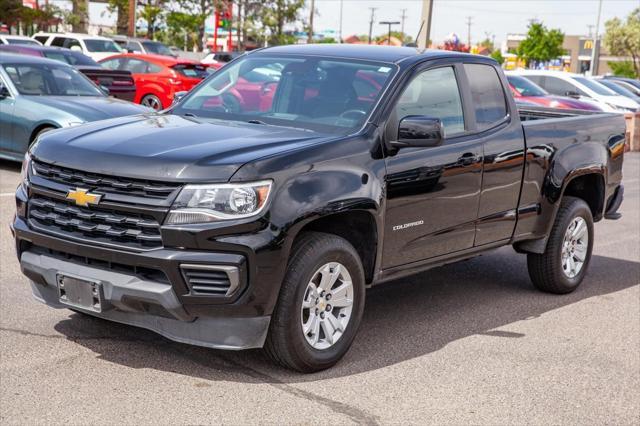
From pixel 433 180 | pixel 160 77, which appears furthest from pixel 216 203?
pixel 160 77

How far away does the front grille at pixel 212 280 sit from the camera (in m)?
4.77

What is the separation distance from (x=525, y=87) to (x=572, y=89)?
2688 mm

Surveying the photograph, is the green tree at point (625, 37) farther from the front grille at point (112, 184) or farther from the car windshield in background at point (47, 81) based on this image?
the front grille at point (112, 184)

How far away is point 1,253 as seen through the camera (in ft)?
25.8

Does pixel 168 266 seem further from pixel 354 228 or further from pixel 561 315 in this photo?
pixel 561 315

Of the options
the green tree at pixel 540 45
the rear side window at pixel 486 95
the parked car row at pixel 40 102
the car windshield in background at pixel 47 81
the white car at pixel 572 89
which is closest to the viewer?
the rear side window at pixel 486 95

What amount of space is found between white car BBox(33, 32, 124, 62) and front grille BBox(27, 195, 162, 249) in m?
27.6

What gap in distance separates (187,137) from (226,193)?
654 mm

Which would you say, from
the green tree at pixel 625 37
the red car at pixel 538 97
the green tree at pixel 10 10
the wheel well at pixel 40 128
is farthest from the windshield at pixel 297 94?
the green tree at pixel 625 37

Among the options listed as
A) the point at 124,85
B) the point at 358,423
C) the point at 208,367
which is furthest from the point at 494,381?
the point at 124,85

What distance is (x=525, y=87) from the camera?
78.2 feet

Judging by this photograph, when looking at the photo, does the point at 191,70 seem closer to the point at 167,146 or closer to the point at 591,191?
the point at 591,191

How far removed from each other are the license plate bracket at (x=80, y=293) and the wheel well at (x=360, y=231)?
1.31 metres

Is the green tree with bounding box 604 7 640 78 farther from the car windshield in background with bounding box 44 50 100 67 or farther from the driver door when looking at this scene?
the driver door
